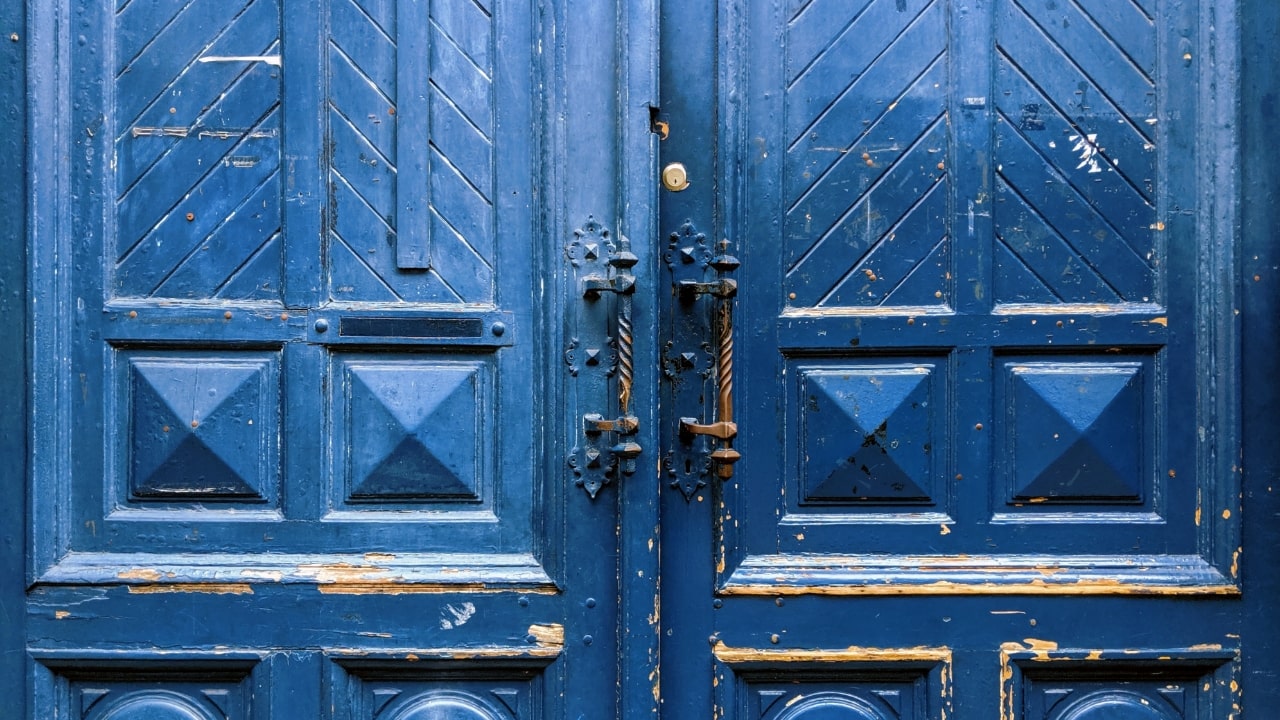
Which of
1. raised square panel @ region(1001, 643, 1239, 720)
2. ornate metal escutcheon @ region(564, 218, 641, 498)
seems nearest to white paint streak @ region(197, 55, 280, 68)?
ornate metal escutcheon @ region(564, 218, 641, 498)

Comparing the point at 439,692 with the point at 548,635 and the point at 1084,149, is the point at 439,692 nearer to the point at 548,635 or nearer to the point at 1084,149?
the point at 548,635

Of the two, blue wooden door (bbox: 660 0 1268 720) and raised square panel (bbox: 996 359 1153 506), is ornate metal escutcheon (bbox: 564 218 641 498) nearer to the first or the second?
blue wooden door (bbox: 660 0 1268 720)

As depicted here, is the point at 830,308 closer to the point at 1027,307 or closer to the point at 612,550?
the point at 1027,307

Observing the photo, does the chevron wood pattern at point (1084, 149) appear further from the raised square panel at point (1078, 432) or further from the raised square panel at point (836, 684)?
the raised square panel at point (836, 684)

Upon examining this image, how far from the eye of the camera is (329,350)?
204 cm

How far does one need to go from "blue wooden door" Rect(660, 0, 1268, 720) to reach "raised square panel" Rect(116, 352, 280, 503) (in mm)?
873

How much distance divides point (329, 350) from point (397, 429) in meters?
0.22

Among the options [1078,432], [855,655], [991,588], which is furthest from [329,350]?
[1078,432]

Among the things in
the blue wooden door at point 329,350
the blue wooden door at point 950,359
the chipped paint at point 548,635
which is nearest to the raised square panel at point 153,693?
the blue wooden door at point 329,350

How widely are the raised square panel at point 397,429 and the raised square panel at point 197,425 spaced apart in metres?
0.16

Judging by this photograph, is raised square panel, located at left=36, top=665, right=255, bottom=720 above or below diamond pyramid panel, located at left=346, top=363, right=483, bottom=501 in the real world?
below

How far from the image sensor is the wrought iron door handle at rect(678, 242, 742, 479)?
6.46ft

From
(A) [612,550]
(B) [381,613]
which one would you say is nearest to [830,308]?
(A) [612,550]

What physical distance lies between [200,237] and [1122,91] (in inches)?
78.8
